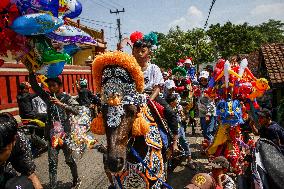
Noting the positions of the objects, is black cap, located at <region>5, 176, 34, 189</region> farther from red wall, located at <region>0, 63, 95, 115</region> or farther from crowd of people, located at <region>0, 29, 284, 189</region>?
red wall, located at <region>0, 63, 95, 115</region>

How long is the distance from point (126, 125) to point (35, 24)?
1.40 meters

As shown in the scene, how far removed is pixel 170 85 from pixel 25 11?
466 centimetres

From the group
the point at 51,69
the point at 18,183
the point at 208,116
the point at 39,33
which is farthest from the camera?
the point at 208,116

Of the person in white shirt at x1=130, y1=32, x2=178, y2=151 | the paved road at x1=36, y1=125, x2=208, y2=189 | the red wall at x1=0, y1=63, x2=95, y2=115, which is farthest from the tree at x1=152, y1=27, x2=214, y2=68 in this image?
the person in white shirt at x1=130, y1=32, x2=178, y2=151

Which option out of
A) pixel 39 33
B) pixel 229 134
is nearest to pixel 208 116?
pixel 229 134

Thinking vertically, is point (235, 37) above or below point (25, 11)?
above

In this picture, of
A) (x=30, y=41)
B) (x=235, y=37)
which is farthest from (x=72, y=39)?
(x=235, y=37)

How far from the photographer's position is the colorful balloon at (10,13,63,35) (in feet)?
10.1

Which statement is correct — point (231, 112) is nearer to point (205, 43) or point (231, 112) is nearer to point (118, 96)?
point (118, 96)

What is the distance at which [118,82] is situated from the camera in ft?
10.3

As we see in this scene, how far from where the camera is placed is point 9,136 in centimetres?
218

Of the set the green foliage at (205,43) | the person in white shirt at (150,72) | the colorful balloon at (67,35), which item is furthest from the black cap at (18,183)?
the green foliage at (205,43)

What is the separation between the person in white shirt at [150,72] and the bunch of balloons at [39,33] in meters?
0.64

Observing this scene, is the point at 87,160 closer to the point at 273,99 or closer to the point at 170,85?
the point at 170,85
